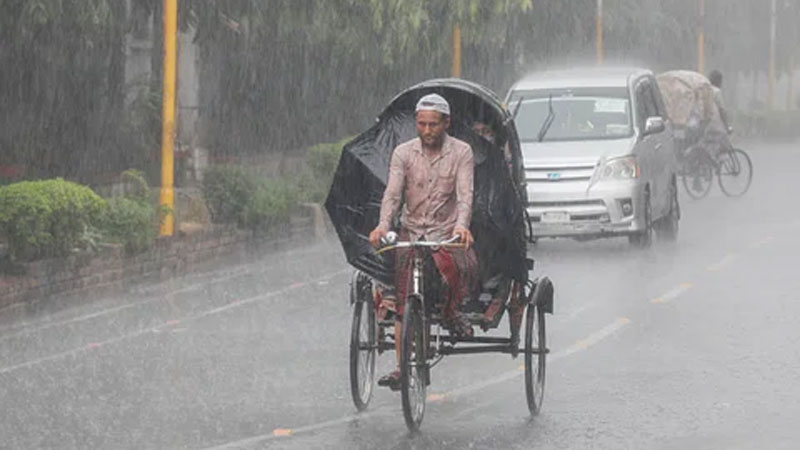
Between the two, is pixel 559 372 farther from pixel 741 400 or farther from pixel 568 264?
pixel 568 264

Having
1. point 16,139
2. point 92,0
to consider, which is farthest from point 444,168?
point 16,139

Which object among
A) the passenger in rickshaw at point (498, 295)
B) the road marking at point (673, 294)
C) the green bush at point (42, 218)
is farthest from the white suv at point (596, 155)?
the passenger in rickshaw at point (498, 295)

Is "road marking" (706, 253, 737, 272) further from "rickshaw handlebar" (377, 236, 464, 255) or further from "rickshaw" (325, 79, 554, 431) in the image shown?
"rickshaw handlebar" (377, 236, 464, 255)

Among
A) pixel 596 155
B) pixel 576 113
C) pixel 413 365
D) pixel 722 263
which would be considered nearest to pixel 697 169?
pixel 576 113

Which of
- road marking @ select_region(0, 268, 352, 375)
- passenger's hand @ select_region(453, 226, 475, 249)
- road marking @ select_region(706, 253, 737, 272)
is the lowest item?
road marking @ select_region(0, 268, 352, 375)

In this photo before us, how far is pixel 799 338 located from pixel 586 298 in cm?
286

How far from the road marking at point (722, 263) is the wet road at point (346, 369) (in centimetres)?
7

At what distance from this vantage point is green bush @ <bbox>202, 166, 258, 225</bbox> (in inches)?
799

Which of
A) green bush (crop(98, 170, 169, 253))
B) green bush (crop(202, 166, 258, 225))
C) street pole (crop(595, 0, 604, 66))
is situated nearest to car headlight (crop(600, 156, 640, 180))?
green bush (crop(202, 166, 258, 225))

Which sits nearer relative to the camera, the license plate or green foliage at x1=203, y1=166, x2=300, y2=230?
the license plate

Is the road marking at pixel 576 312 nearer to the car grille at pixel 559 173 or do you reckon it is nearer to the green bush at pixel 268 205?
the car grille at pixel 559 173

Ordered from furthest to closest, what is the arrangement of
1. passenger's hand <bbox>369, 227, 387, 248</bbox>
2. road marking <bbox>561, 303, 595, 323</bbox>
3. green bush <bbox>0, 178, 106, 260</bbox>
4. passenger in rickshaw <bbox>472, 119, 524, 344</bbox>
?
1. green bush <bbox>0, 178, 106, 260</bbox>
2. road marking <bbox>561, 303, 595, 323</bbox>
3. passenger in rickshaw <bbox>472, 119, 524, 344</bbox>
4. passenger's hand <bbox>369, 227, 387, 248</bbox>

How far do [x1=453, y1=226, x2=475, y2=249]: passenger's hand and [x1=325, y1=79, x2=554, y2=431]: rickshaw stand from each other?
0.10m

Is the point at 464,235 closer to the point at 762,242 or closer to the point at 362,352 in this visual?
the point at 362,352
